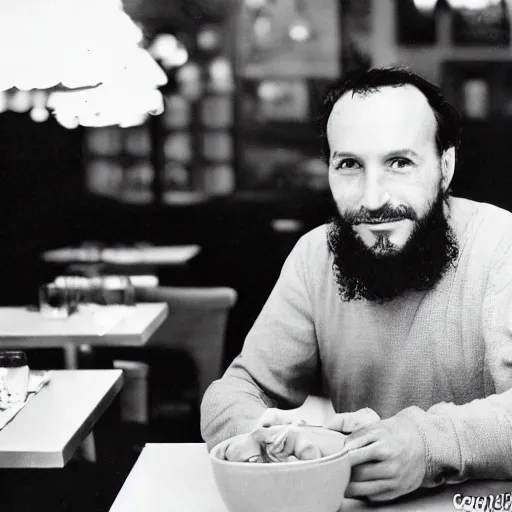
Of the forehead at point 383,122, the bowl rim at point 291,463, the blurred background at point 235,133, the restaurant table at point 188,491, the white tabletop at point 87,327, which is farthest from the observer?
the white tabletop at point 87,327

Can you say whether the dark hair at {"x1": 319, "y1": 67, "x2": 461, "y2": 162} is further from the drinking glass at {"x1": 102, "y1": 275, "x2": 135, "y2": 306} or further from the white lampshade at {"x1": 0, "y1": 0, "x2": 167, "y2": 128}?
the drinking glass at {"x1": 102, "y1": 275, "x2": 135, "y2": 306}

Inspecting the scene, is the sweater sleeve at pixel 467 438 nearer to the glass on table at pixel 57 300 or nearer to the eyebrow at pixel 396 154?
the eyebrow at pixel 396 154

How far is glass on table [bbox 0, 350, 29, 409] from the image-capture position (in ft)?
4.26

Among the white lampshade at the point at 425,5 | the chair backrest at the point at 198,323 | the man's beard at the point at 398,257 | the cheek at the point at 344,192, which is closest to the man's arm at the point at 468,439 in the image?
the man's beard at the point at 398,257

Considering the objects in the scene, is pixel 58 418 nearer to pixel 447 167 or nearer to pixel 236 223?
pixel 236 223

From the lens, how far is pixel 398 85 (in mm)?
1231

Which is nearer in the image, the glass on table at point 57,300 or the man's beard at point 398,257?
the man's beard at point 398,257

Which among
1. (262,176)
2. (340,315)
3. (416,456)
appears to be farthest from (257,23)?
(416,456)

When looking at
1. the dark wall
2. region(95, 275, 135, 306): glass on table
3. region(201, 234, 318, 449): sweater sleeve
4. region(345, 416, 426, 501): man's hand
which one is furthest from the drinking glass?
region(345, 416, 426, 501): man's hand

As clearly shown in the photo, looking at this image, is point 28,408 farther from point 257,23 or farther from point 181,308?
point 257,23

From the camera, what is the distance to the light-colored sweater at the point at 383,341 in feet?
3.82

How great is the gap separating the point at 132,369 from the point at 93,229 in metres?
0.29

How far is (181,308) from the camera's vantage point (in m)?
1.40

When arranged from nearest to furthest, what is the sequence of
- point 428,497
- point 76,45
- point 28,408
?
point 428,497 < point 28,408 < point 76,45
